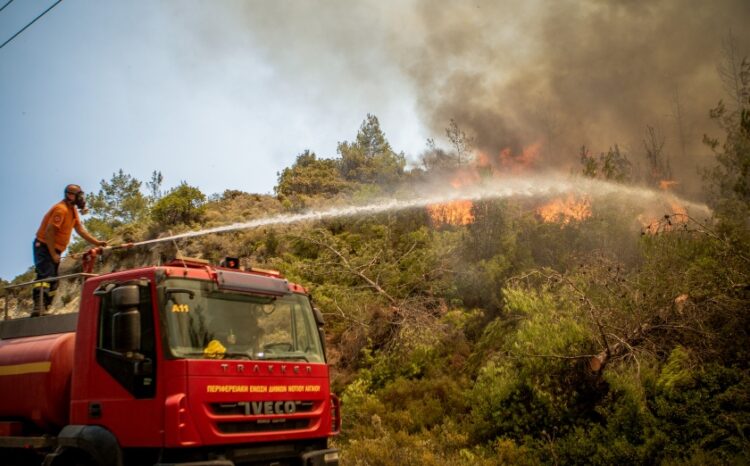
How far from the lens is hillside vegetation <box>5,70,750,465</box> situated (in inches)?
342

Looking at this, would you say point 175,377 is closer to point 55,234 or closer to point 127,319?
point 127,319

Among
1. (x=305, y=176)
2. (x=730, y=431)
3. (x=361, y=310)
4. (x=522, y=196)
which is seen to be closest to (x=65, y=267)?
(x=305, y=176)

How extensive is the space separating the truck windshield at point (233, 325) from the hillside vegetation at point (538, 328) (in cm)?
360

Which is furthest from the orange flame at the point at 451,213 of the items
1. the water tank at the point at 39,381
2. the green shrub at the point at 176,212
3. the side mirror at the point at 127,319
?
the green shrub at the point at 176,212

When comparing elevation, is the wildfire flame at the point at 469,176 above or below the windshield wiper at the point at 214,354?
above

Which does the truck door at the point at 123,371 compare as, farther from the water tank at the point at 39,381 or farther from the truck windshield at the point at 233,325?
the water tank at the point at 39,381

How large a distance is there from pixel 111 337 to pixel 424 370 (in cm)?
834

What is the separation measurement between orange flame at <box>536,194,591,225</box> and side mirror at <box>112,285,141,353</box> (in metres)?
12.3

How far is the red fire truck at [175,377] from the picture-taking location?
5688 millimetres

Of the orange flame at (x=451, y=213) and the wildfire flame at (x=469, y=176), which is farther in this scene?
the wildfire flame at (x=469, y=176)

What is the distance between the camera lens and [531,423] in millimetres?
9828

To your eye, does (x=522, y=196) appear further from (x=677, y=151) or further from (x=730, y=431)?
(x=730, y=431)

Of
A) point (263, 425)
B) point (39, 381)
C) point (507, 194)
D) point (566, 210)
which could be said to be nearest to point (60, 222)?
point (39, 381)

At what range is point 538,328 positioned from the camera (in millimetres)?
9992
